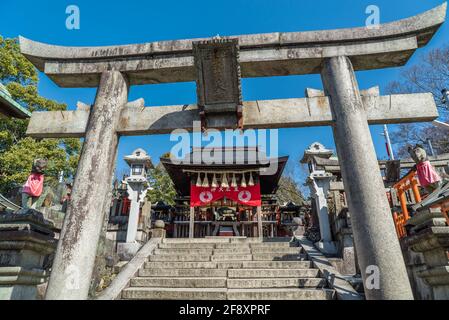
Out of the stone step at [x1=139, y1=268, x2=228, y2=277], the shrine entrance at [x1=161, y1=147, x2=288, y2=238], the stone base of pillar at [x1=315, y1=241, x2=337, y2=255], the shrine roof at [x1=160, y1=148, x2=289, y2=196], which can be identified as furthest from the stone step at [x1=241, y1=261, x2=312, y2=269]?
the shrine roof at [x1=160, y1=148, x2=289, y2=196]

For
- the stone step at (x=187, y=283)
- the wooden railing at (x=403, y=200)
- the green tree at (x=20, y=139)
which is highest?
the green tree at (x=20, y=139)

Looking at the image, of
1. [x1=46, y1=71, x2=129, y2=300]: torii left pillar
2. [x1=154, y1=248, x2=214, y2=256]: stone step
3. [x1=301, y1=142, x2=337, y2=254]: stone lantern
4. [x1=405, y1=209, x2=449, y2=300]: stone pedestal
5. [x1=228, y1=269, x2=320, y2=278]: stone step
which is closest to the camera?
[x1=405, y1=209, x2=449, y2=300]: stone pedestal

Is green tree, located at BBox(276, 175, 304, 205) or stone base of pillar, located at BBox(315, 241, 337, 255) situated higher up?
green tree, located at BBox(276, 175, 304, 205)

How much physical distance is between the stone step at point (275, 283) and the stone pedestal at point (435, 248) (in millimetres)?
A: 2650

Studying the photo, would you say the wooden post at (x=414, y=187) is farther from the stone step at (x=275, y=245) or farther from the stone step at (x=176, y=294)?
the stone step at (x=176, y=294)

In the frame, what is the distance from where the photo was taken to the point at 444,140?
64.4 feet

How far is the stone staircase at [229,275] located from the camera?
5.36 m

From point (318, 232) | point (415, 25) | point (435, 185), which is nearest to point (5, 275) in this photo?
point (415, 25)

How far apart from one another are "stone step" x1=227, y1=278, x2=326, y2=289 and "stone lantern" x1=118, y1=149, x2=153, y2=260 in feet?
16.2

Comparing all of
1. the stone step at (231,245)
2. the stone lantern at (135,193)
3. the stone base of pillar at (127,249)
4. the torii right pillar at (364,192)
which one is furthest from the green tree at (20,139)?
the torii right pillar at (364,192)

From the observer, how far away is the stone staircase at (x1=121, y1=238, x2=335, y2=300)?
536 centimetres

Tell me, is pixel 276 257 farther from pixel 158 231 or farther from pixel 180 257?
pixel 158 231

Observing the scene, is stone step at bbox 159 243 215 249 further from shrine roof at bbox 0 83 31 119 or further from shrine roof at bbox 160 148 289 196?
shrine roof at bbox 160 148 289 196

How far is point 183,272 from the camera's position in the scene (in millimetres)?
6582
